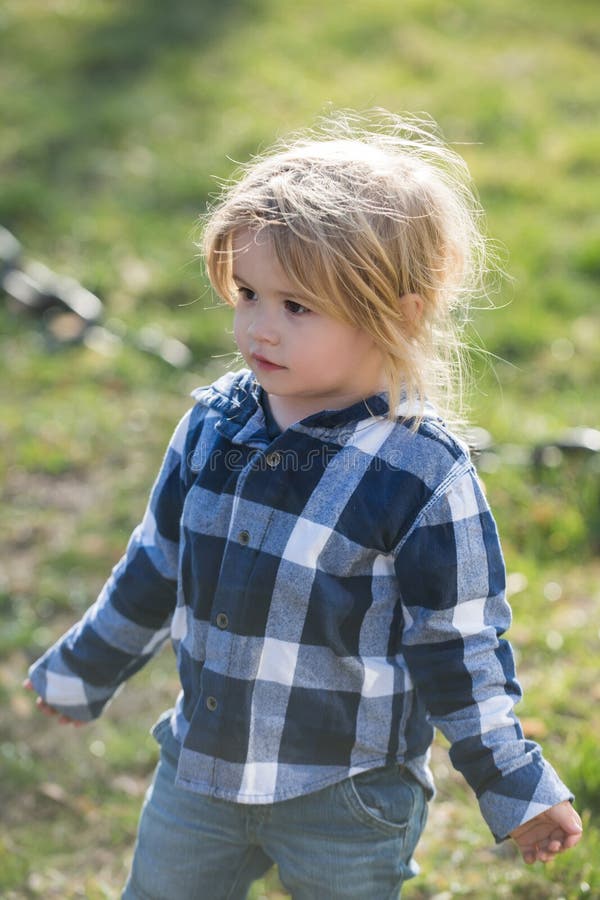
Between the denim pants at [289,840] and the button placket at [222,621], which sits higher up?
the button placket at [222,621]

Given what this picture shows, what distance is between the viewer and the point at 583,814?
8.87ft

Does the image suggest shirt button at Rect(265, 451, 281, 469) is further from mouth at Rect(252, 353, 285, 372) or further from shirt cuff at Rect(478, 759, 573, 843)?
shirt cuff at Rect(478, 759, 573, 843)

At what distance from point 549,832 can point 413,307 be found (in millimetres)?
822

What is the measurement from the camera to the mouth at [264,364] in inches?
70.2

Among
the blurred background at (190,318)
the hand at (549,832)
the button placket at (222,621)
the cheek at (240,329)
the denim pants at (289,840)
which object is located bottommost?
the blurred background at (190,318)

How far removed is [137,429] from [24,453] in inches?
16.8

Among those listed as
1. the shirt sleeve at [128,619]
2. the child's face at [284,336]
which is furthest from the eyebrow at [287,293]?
the shirt sleeve at [128,619]

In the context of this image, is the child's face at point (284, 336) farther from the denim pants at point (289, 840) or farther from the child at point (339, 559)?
the denim pants at point (289, 840)

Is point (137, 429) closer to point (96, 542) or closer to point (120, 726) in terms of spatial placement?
point (96, 542)

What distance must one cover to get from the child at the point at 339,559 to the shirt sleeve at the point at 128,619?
0.08 m

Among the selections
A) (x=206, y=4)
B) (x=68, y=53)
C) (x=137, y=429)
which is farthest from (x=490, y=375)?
(x=206, y=4)

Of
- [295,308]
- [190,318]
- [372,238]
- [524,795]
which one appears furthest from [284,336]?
[190,318]

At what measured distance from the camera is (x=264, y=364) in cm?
179

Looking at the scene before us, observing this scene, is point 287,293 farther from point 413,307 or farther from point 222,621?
point 222,621
